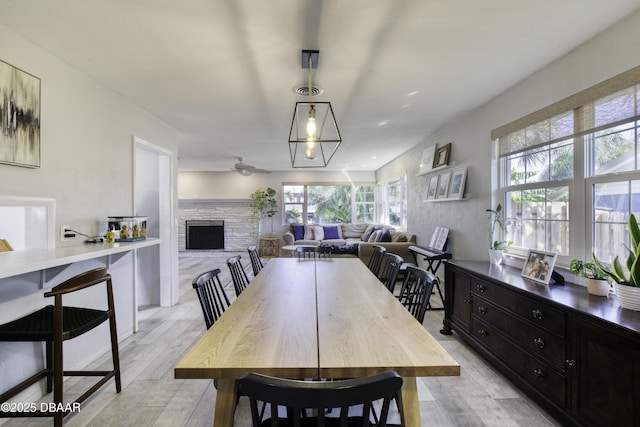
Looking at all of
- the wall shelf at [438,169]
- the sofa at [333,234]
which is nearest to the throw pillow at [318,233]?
→ the sofa at [333,234]

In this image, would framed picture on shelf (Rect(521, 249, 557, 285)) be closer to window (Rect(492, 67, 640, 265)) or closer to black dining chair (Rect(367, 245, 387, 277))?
window (Rect(492, 67, 640, 265))

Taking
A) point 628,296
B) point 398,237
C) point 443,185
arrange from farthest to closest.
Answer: point 398,237, point 443,185, point 628,296

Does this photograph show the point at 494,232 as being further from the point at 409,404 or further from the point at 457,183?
the point at 409,404

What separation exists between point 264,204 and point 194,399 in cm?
681

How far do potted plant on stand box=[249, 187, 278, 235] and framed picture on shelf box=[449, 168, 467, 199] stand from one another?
18.1ft

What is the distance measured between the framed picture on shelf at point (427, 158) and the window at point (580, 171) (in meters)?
1.70

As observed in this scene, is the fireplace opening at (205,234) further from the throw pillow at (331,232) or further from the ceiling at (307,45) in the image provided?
the ceiling at (307,45)

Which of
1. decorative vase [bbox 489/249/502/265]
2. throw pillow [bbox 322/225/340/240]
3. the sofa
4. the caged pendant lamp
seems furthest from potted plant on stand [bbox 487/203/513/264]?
throw pillow [bbox 322/225/340/240]

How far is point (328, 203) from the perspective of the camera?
8969 millimetres

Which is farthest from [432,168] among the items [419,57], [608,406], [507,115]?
[608,406]

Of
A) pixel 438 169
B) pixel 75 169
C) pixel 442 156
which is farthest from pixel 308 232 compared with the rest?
pixel 75 169

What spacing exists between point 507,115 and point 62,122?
3734 mm

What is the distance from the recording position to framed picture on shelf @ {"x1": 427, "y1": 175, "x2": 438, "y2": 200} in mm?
4547

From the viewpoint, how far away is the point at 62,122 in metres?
2.31
